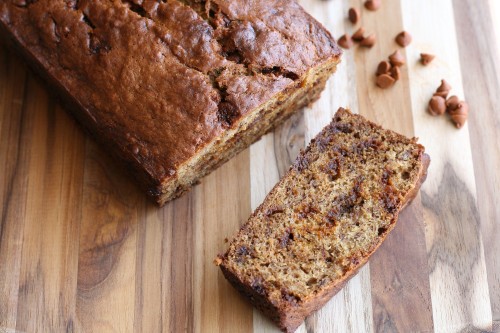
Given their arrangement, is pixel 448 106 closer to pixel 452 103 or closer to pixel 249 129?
Answer: pixel 452 103

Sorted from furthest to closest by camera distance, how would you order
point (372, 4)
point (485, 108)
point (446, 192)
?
point (372, 4) < point (485, 108) < point (446, 192)

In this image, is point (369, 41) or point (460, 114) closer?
point (460, 114)

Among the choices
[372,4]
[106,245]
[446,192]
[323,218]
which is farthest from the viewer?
[372,4]

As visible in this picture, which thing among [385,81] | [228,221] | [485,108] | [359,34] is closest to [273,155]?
[228,221]

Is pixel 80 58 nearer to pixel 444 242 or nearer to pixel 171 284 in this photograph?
pixel 171 284

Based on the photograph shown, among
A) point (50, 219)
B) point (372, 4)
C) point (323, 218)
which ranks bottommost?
point (50, 219)

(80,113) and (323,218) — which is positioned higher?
(323,218)

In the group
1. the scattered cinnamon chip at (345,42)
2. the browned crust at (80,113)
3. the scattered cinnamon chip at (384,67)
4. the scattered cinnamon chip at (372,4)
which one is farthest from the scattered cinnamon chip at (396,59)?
the browned crust at (80,113)
